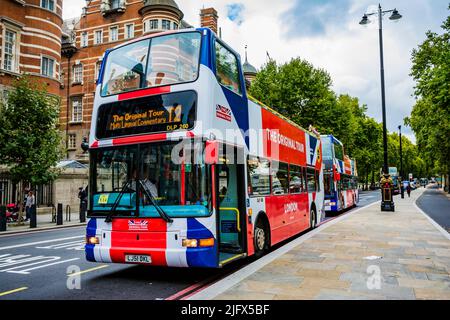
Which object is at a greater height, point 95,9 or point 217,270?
point 95,9

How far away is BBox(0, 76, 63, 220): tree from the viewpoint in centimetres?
1631

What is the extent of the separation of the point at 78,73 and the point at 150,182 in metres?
38.6

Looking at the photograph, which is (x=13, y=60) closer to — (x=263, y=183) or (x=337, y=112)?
(x=263, y=183)

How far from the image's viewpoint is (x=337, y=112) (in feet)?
113

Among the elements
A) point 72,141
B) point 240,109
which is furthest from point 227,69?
point 72,141

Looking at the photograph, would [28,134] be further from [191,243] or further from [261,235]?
[191,243]

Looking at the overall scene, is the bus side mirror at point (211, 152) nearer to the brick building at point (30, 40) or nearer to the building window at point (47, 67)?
the brick building at point (30, 40)

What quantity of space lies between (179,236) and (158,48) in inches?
134

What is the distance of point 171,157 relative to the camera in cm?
602

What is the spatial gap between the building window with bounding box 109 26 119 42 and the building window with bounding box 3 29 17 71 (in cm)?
1468

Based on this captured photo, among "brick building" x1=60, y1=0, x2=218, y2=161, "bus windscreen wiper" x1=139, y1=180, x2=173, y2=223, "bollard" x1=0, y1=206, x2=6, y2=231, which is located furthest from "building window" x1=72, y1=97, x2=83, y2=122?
"bus windscreen wiper" x1=139, y1=180, x2=173, y2=223

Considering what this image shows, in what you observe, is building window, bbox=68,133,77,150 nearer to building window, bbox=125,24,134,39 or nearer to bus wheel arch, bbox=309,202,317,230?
building window, bbox=125,24,134,39
